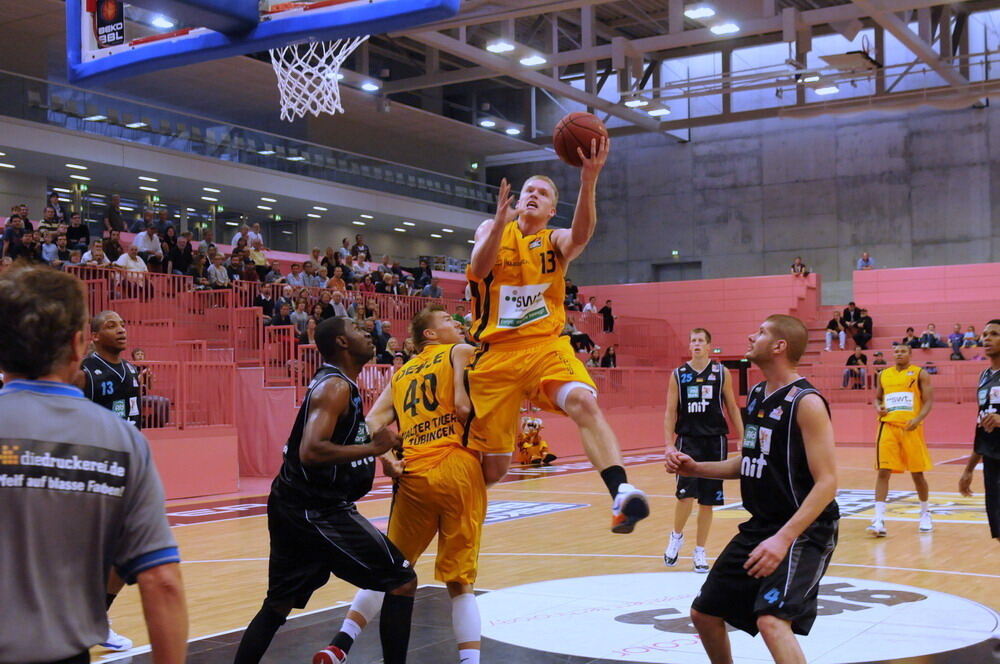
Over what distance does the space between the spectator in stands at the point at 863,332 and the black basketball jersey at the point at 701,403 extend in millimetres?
20535

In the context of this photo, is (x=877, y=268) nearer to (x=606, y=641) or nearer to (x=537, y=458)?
(x=537, y=458)

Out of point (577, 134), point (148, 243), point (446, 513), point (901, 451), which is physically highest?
point (148, 243)

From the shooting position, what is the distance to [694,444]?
30.1 ft

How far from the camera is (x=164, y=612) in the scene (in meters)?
2.29

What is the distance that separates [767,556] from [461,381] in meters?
1.89

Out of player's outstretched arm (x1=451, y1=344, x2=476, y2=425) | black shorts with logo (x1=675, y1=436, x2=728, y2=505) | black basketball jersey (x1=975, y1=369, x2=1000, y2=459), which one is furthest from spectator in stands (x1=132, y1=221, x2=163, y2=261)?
black basketball jersey (x1=975, y1=369, x2=1000, y2=459)

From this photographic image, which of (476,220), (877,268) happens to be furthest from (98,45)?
(877,268)

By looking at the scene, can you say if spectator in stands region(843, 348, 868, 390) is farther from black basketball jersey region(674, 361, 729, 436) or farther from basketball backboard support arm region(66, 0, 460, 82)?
basketball backboard support arm region(66, 0, 460, 82)

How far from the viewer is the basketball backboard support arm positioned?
755 centimetres

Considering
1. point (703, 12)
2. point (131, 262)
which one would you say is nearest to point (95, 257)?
point (131, 262)

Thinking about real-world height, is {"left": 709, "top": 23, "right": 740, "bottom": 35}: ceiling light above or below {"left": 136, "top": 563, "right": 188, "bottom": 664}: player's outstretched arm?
above

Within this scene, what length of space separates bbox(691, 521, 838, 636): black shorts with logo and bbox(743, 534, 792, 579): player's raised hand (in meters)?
0.09

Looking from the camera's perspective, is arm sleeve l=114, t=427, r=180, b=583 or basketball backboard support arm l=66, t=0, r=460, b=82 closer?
arm sleeve l=114, t=427, r=180, b=583

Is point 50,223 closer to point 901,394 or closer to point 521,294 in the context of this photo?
point 901,394
